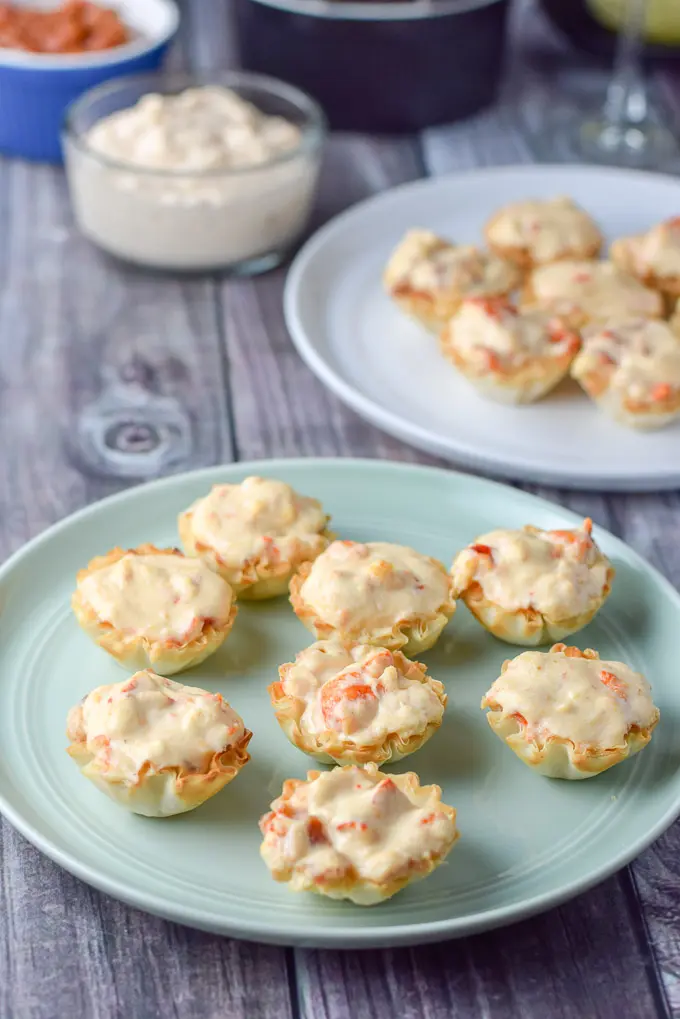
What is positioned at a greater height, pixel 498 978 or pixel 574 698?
pixel 574 698

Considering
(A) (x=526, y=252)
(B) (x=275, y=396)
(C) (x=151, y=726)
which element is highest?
(C) (x=151, y=726)

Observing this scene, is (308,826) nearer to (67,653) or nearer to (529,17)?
(67,653)

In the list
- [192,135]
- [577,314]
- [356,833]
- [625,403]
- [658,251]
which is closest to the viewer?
[356,833]

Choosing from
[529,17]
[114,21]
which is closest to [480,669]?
[114,21]

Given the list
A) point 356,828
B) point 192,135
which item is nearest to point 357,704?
point 356,828

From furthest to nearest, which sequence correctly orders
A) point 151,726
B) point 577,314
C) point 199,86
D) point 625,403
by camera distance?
point 199,86, point 577,314, point 625,403, point 151,726

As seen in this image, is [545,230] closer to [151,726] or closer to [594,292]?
[594,292]
